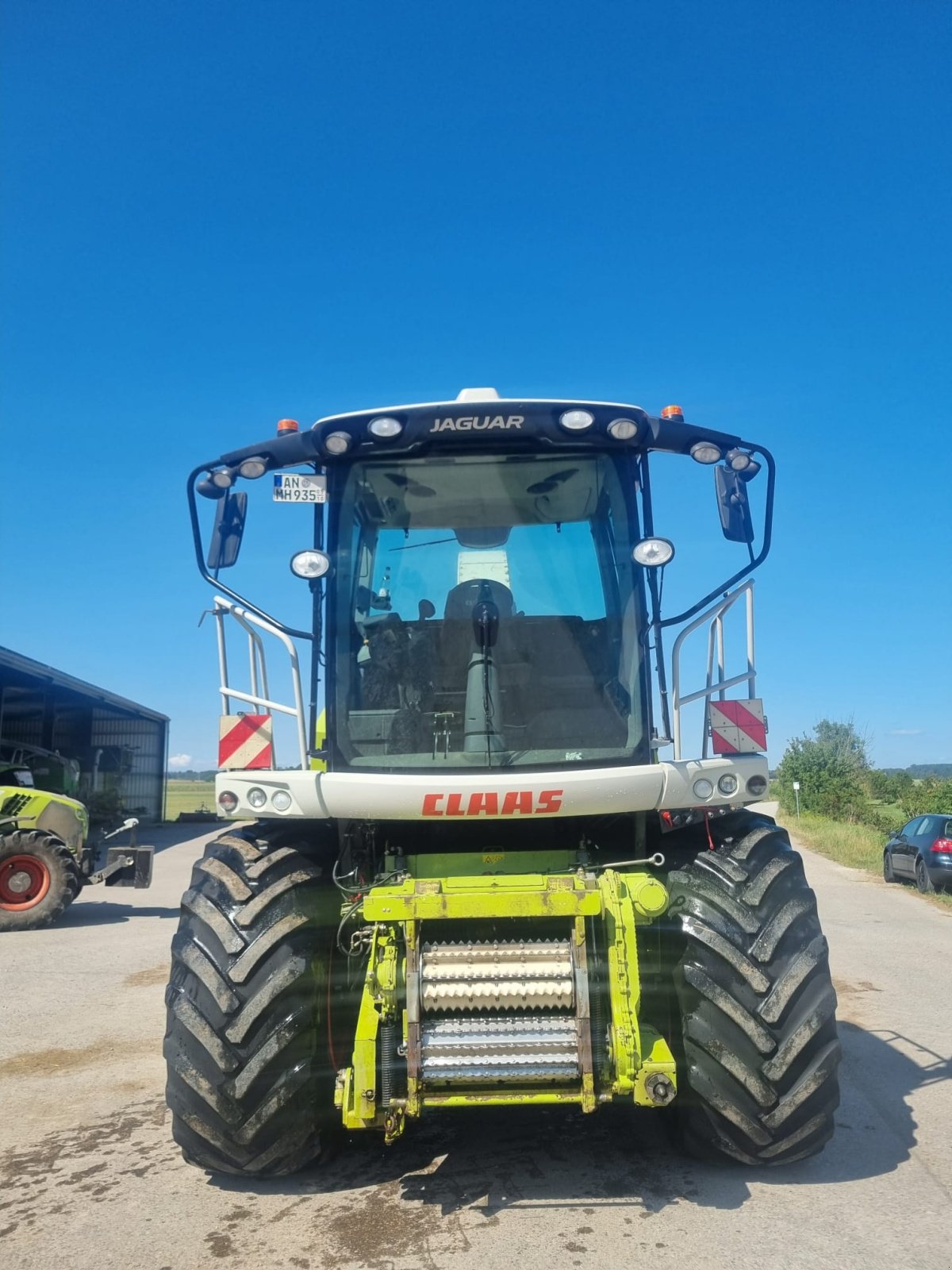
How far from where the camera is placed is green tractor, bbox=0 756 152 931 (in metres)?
12.8

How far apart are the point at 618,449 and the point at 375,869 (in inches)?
86.5

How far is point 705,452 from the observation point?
15.2 ft

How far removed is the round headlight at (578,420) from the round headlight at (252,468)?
138 cm

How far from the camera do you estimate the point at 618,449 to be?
4645 mm

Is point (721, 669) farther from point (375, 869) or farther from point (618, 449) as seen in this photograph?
point (375, 869)

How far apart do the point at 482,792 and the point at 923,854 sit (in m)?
16.4

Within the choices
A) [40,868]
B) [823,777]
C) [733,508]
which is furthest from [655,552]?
[823,777]

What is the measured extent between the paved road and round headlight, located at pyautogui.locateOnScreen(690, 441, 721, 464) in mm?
2977

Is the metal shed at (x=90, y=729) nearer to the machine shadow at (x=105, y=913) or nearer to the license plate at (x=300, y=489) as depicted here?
the machine shadow at (x=105, y=913)

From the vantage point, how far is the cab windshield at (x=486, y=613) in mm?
4457

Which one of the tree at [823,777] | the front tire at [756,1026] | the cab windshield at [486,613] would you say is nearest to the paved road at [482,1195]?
the front tire at [756,1026]

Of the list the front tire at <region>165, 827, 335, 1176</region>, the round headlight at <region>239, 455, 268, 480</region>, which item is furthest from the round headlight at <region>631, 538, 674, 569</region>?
the front tire at <region>165, 827, 335, 1176</region>

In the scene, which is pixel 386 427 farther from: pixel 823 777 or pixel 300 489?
pixel 823 777

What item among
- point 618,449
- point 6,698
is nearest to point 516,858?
point 618,449
